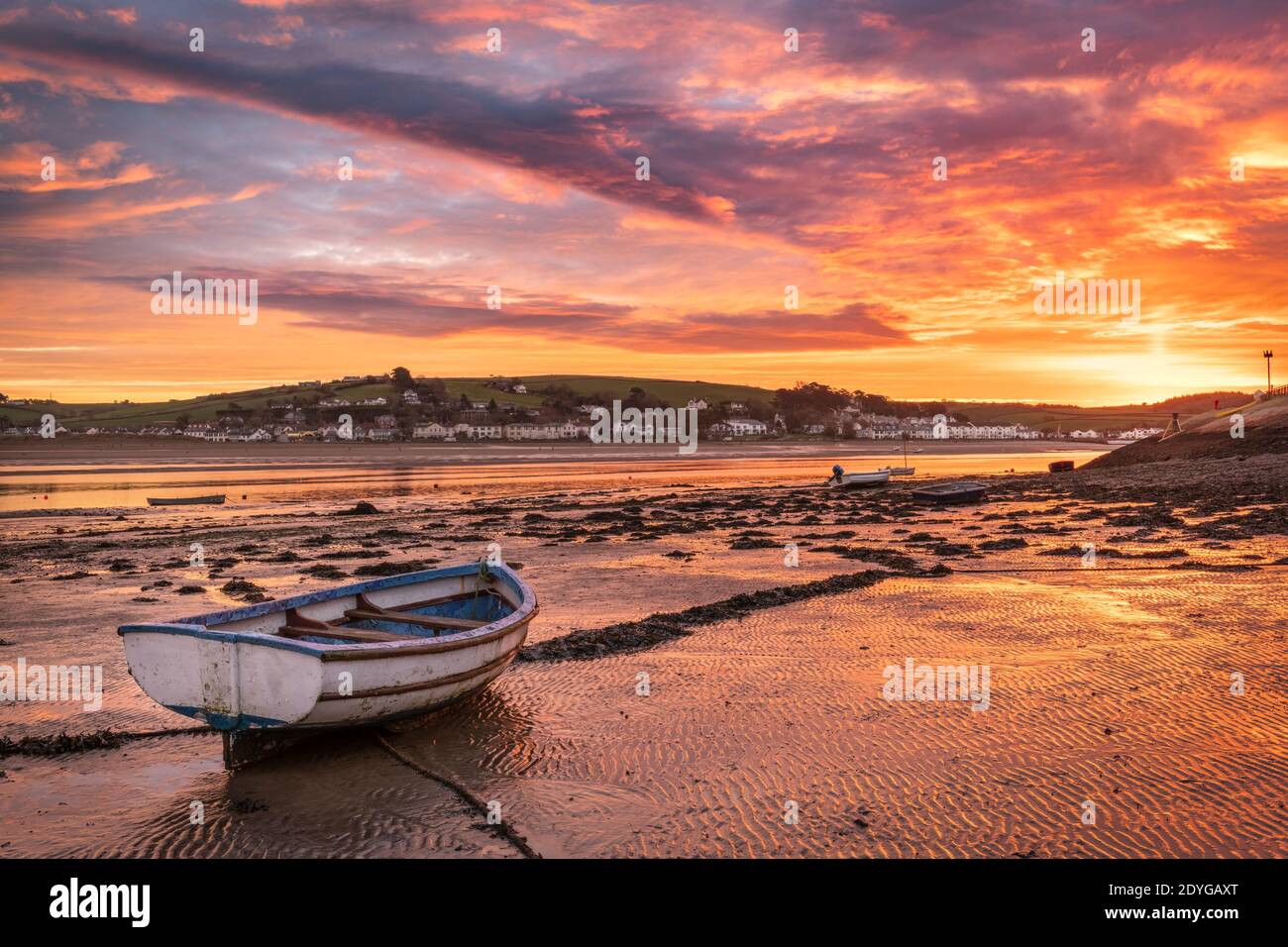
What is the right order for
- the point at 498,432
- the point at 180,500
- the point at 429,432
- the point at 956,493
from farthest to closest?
1. the point at 498,432
2. the point at 429,432
3. the point at 180,500
4. the point at 956,493

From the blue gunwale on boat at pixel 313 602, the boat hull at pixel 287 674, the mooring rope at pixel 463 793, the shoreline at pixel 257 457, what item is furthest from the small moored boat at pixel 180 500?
the mooring rope at pixel 463 793

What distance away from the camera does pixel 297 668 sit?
7.58 meters

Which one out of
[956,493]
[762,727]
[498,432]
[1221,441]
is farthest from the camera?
[498,432]

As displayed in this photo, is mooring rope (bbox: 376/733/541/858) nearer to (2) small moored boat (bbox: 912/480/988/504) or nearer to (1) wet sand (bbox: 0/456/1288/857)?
(1) wet sand (bbox: 0/456/1288/857)

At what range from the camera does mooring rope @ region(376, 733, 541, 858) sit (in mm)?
6625

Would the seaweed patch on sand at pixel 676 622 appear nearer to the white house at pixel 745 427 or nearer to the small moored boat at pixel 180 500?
the small moored boat at pixel 180 500

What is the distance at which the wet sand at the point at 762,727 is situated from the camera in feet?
22.2

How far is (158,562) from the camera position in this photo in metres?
21.5

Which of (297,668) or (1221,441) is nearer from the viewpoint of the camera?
(297,668)

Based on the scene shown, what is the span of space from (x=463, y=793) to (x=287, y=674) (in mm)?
1916

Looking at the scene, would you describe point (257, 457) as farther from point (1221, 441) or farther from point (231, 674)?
point (231, 674)

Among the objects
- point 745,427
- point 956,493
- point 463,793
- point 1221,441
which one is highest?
point 745,427

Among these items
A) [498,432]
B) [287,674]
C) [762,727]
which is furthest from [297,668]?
[498,432]
